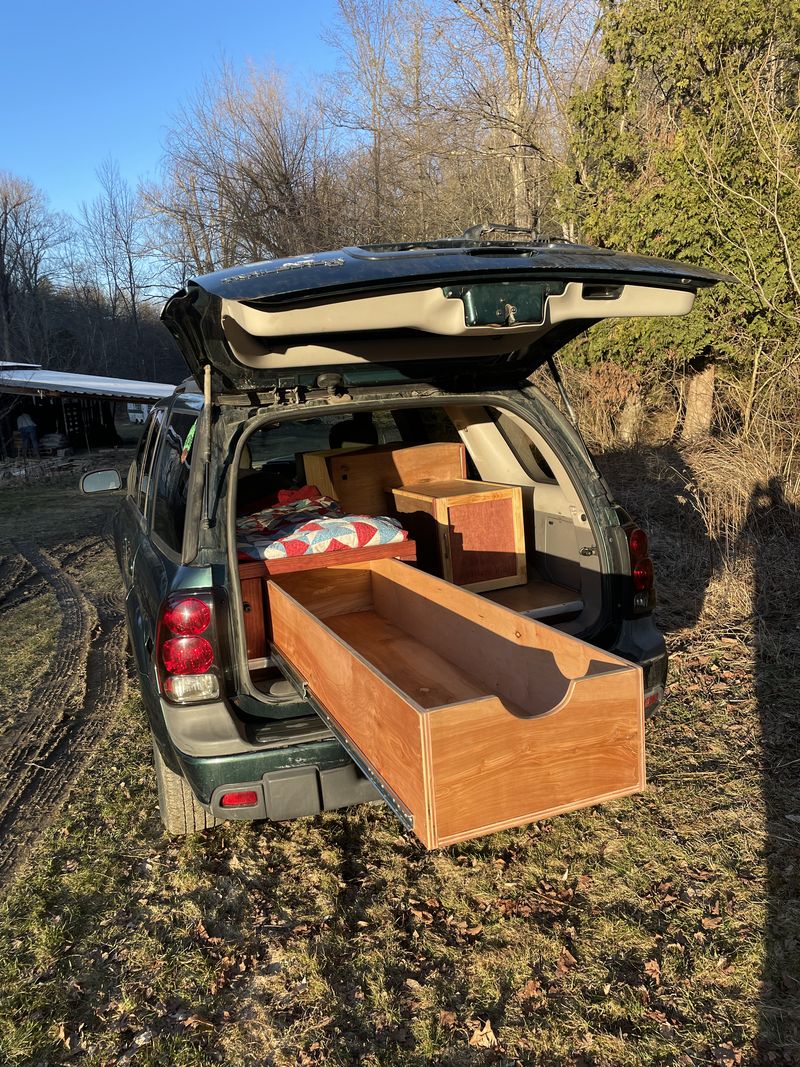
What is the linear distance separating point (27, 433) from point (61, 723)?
18.9m

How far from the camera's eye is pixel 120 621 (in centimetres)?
644

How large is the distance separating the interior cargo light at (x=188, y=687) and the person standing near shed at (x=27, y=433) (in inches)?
819

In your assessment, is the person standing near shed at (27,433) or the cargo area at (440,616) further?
the person standing near shed at (27,433)

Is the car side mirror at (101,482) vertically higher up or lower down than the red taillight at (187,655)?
higher up

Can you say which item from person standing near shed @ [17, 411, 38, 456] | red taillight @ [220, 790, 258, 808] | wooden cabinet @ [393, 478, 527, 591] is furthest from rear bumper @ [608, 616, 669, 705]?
person standing near shed @ [17, 411, 38, 456]

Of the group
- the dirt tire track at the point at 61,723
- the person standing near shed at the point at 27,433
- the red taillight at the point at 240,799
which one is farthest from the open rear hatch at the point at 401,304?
the person standing near shed at the point at 27,433

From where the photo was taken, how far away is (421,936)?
2719 mm

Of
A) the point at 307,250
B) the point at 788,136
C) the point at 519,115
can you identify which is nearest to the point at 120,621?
the point at 788,136

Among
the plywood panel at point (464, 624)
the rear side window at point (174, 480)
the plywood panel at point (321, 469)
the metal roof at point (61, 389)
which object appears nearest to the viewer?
the plywood panel at point (464, 624)

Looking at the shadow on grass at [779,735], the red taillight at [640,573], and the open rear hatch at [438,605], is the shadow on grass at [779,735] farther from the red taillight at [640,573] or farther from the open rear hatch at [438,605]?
the red taillight at [640,573]

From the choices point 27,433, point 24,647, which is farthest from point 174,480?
point 27,433

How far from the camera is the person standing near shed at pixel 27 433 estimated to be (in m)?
21.1

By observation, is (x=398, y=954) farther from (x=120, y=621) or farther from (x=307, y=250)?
(x=307, y=250)

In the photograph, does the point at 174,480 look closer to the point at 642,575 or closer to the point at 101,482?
the point at 101,482
